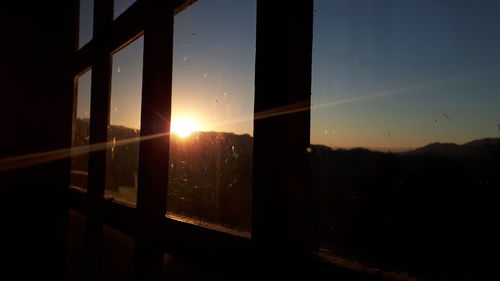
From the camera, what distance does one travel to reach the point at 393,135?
505 millimetres

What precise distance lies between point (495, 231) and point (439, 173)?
91 millimetres

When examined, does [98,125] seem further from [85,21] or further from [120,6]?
[85,21]

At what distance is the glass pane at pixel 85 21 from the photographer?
6.64 feet

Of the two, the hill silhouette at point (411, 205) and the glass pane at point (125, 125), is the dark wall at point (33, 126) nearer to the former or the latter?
the glass pane at point (125, 125)

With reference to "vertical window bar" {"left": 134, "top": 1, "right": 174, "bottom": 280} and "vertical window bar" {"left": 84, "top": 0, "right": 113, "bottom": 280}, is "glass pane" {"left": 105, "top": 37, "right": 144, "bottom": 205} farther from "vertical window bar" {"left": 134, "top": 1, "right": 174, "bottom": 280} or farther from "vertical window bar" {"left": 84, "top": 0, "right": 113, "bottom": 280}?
"vertical window bar" {"left": 134, "top": 1, "right": 174, "bottom": 280}

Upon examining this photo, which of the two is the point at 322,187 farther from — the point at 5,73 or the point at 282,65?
the point at 5,73

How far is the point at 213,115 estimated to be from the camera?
0.94m

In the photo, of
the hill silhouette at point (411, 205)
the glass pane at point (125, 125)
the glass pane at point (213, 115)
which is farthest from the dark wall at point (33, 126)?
the hill silhouette at point (411, 205)

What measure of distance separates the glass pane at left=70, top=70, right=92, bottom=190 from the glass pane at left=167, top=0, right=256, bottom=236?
3.70 ft

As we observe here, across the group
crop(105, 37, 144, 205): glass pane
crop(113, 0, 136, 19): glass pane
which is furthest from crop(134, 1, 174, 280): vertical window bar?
crop(113, 0, 136, 19): glass pane

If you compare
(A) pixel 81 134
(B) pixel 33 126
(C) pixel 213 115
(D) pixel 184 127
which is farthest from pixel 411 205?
(B) pixel 33 126

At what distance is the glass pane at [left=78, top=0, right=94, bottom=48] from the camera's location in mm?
2023

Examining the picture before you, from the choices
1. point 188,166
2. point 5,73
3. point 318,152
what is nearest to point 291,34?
point 318,152

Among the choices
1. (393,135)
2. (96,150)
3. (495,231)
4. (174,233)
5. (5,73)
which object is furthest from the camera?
(5,73)
